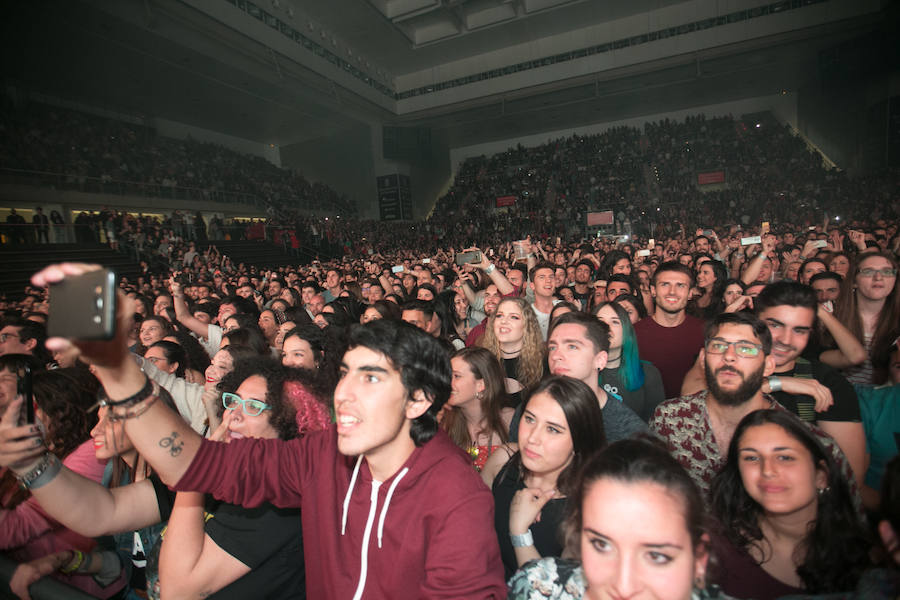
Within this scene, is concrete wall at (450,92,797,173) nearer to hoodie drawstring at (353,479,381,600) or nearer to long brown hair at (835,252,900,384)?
long brown hair at (835,252,900,384)

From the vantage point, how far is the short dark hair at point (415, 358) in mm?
1454

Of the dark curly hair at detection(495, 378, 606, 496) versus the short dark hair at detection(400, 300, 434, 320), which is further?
the short dark hair at detection(400, 300, 434, 320)

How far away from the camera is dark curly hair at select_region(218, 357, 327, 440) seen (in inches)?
82.4

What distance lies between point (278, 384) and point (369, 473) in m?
0.89

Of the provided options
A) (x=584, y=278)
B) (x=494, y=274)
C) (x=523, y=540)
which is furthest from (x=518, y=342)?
(x=584, y=278)

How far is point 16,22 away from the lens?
1224 centimetres

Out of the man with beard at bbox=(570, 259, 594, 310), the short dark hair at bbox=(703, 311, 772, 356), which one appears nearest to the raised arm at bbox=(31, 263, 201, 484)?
the short dark hair at bbox=(703, 311, 772, 356)

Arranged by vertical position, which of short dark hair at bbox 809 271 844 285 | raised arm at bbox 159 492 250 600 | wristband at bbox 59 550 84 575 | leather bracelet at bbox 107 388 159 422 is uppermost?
short dark hair at bbox 809 271 844 285

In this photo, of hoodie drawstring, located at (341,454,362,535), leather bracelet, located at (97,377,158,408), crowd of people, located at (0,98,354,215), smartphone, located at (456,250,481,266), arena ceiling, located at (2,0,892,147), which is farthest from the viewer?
crowd of people, located at (0,98,354,215)

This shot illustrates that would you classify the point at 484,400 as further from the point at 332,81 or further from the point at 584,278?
the point at 332,81

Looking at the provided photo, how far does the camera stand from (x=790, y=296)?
8.84 ft

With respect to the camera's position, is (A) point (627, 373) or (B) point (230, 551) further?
(A) point (627, 373)

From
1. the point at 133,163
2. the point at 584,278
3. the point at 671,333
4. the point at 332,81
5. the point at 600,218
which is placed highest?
the point at 332,81

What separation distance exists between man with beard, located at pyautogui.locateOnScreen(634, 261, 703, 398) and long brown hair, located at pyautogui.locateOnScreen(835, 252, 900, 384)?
104cm
